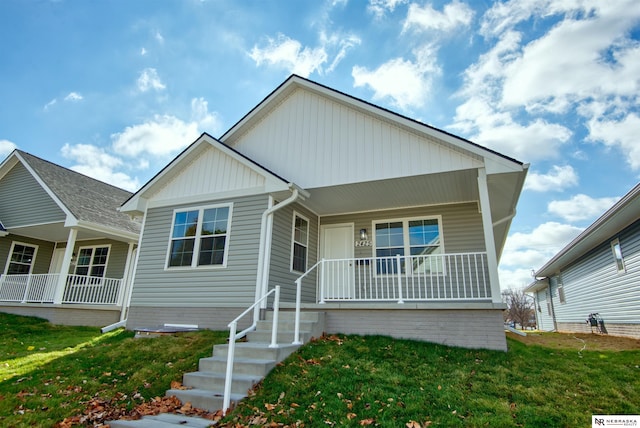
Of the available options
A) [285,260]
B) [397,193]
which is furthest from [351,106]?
[285,260]

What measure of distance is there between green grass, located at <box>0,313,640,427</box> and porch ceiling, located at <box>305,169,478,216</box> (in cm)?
366

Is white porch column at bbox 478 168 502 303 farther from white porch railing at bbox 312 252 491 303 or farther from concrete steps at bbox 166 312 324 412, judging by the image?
concrete steps at bbox 166 312 324 412

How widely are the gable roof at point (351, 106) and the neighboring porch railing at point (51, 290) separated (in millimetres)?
7747

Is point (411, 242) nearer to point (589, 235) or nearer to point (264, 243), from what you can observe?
point (264, 243)

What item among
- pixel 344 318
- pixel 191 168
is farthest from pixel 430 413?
pixel 191 168

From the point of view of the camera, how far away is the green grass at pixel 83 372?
4738mm

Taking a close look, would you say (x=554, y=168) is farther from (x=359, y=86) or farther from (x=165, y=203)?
(x=165, y=203)

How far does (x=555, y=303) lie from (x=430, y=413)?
21.1 meters

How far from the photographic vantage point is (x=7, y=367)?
6.30 m

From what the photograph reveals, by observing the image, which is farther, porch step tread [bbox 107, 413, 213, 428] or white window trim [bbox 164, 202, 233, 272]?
white window trim [bbox 164, 202, 233, 272]

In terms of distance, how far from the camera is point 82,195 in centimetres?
1430

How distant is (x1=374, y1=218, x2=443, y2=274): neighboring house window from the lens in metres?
9.47

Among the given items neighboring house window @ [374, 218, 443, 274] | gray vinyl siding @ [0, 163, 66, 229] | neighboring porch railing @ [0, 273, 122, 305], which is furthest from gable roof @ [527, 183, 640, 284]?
gray vinyl siding @ [0, 163, 66, 229]

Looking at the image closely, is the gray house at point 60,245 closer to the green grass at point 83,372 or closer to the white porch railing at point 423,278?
Result: the green grass at point 83,372
